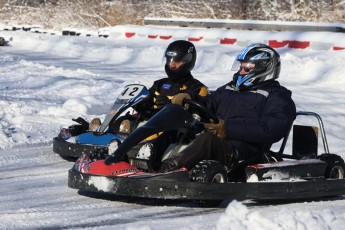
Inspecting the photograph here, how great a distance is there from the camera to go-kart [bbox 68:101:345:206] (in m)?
5.72

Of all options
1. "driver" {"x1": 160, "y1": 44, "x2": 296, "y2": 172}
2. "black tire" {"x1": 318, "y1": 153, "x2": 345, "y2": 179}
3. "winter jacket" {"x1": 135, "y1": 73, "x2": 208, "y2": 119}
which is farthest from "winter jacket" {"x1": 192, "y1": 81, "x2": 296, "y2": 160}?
"winter jacket" {"x1": 135, "y1": 73, "x2": 208, "y2": 119}

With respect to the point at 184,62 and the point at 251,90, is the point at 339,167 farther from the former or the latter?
the point at 184,62

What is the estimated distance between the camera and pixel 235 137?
635 centimetres

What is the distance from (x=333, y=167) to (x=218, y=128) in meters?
1.08

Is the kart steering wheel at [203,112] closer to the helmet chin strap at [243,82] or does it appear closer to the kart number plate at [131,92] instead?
the helmet chin strap at [243,82]

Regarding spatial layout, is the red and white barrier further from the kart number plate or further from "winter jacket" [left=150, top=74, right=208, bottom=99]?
the kart number plate

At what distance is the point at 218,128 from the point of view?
20.9 feet

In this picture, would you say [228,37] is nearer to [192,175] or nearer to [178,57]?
[178,57]

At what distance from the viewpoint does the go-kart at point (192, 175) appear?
5723 mm

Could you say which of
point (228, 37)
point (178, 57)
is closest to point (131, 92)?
point (178, 57)

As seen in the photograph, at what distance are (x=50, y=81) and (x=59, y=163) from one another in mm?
6543

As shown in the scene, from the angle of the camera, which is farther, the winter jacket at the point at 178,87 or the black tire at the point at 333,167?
the winter jacket at the point at 178,87

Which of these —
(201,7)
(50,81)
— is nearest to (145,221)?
(50,81)

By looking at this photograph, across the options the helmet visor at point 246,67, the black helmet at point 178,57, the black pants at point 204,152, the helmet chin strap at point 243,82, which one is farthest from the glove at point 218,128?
the black helmet at point 178,57
